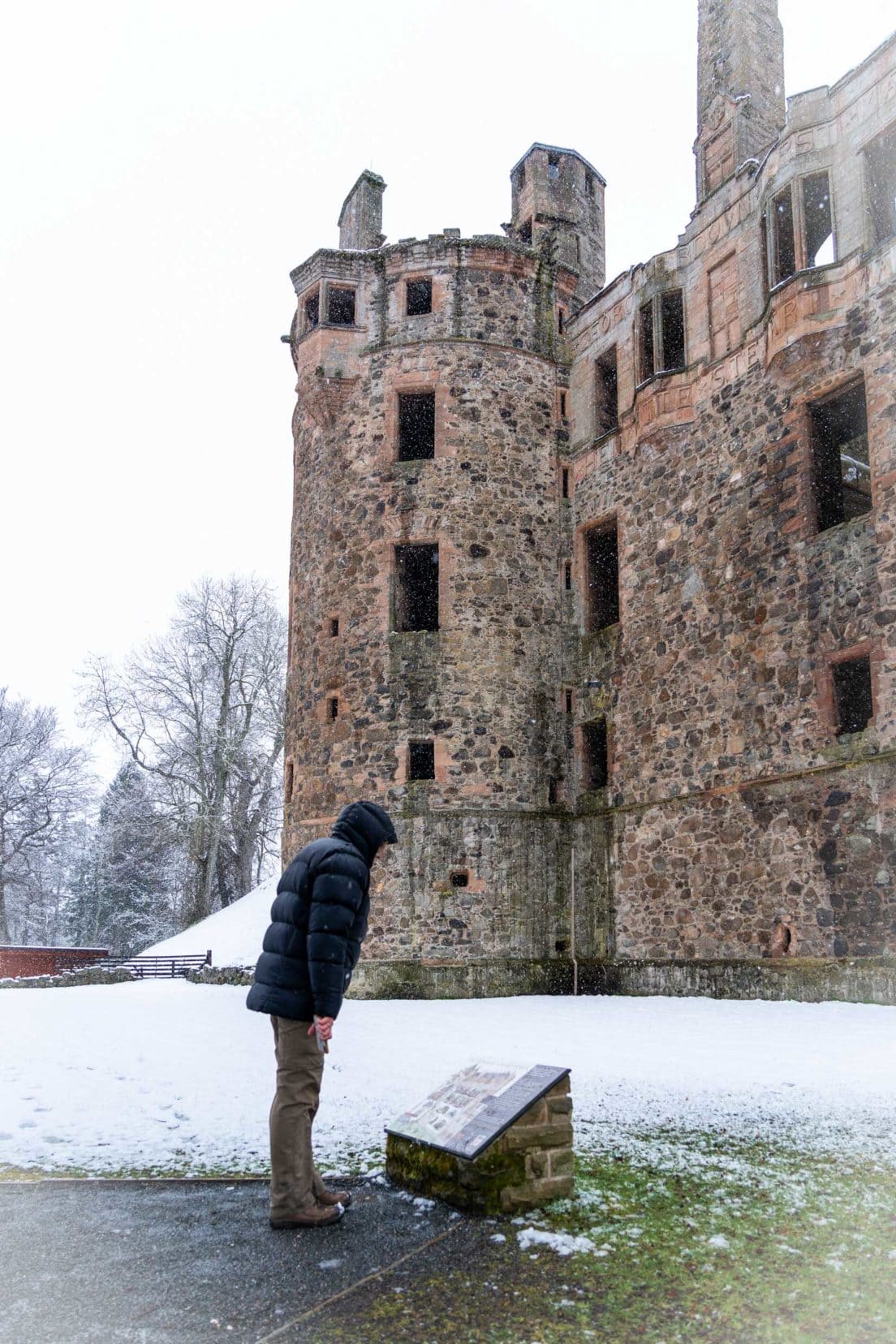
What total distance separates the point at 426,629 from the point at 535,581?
204 centimetres

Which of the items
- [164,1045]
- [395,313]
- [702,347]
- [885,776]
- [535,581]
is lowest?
[164,1045]

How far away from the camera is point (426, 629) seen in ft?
60.9

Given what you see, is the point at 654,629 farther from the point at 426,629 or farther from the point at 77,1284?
the point at 77,1284

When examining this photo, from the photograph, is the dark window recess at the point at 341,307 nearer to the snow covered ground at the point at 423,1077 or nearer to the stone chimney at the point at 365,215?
the stone chimney at the point at 365,215

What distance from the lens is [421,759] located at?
1744 cm

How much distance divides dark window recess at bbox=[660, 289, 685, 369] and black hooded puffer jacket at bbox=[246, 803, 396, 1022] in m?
13.6

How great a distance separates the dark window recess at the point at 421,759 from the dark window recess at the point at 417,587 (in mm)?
2039

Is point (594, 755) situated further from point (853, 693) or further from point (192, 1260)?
point (192, 1260)

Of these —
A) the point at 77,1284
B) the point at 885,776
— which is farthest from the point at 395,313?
the point at 77,1284

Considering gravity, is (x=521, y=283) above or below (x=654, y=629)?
above

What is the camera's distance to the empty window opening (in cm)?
1961

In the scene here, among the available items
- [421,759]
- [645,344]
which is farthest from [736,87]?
[421,759]

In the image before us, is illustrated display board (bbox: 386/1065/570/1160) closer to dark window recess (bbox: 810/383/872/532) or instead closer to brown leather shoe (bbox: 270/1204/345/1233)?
brown leather shoe (bbox: 270/1204/345/1233)

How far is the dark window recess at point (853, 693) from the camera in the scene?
1333 cm
